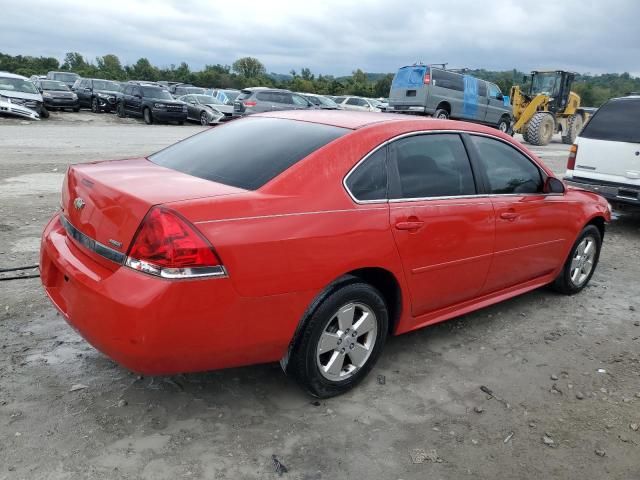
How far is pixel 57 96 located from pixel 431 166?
25.1m

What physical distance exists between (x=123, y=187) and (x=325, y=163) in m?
1.06

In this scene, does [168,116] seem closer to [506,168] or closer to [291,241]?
[506,168]

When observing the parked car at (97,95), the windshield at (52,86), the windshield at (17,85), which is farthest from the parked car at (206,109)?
the windshield at (17,85)

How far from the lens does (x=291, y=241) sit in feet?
9.07

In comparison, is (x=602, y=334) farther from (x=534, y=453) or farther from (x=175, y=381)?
(x=175, y=381)

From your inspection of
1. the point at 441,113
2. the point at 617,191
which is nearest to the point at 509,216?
the point at 617,191

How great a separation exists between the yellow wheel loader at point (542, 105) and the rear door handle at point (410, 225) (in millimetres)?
21051

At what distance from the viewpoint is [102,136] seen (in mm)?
16953

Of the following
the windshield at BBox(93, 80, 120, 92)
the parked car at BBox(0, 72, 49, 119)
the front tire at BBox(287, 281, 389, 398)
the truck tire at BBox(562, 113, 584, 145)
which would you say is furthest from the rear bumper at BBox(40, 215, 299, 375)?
the windshield at BBox(93, 80, 120, 92)

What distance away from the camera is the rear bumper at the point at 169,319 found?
2.50 meters

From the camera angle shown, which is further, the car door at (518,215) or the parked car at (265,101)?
the parked car at (265,101)

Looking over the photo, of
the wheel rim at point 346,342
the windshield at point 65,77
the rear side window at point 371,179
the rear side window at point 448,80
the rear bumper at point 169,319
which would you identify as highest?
the rear side window at point 448,80

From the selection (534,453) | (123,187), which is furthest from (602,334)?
(123,187)

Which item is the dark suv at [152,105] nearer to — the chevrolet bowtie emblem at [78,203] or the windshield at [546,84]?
the windshield at [546,84]
